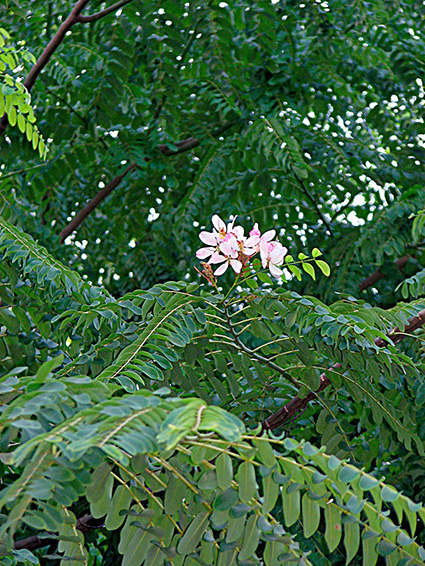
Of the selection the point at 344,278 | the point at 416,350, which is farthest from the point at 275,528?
the point at 344,278

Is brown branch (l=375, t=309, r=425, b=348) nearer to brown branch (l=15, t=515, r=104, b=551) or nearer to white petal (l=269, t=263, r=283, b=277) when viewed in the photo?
white petal (l=269, t=263, r=283, b=277)

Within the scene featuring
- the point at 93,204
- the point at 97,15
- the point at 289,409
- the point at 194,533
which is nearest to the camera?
the point at 194,533

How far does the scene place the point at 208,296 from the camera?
1.45 metres

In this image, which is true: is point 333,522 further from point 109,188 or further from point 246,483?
point 109,188

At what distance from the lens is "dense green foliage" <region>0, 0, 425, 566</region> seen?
93 cm

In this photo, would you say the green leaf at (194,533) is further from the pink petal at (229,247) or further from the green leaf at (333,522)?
the pink petal at (229,247)

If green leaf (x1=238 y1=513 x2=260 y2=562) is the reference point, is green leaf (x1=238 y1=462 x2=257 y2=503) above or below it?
above

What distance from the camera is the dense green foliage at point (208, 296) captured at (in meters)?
0.93

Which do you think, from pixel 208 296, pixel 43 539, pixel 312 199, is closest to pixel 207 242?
pixel 208 296

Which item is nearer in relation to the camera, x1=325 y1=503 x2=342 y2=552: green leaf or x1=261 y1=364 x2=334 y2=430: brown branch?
x1=325 y1=503 x2=342 y2=552: green leaf

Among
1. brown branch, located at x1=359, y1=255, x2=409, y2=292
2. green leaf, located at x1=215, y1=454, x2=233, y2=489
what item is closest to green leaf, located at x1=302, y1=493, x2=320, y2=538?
green leaf, located at x1=215, y1=454, x2=233, y2=489

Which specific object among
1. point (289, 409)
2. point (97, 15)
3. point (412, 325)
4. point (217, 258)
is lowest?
point (289, 409)

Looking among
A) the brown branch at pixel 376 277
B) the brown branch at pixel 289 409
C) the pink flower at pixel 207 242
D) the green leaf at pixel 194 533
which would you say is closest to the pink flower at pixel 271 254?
the pink flower at pixel 207 242

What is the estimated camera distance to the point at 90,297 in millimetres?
1673
